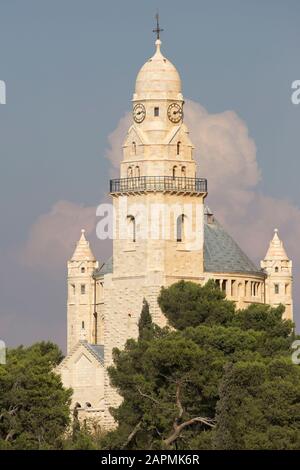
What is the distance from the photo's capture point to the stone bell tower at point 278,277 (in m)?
180

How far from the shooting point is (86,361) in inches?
6777

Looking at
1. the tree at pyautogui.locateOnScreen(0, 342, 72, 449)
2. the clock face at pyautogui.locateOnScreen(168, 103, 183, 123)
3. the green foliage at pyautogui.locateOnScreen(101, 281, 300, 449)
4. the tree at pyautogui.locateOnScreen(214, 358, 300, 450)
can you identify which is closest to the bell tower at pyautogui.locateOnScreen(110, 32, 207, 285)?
the clock face at pyautogui.locateOnScreen(168, 103, 183, 123)

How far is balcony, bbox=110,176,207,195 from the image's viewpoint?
165 m

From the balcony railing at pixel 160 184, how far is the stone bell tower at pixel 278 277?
14.2 meters

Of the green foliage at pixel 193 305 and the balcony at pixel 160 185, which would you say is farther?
the balcony at pixel 160 185

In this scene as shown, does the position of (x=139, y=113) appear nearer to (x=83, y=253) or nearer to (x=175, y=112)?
(x=175, y=112)

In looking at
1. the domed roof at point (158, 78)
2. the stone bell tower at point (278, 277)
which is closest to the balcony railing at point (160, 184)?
the domed roof at point (158, 78)

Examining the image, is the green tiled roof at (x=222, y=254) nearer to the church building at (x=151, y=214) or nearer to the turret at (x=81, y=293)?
the church building at (x=151, y=214)

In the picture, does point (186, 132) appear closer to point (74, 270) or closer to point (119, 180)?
point (119, 180)

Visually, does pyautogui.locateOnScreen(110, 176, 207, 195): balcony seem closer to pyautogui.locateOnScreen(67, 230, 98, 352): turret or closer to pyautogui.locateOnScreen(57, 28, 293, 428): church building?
pyautogui.locateOnScreen(57, 28, 293, 428): church building

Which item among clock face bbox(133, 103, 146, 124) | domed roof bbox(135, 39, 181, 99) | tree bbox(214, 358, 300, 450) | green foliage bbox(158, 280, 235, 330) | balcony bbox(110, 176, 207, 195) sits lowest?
tree bbox(214, 358, 300, 450)

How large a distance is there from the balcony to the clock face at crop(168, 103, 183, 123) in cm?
296

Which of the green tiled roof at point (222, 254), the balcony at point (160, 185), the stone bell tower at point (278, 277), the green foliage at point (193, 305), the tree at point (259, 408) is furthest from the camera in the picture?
the stone bell tower at point (278, 277)

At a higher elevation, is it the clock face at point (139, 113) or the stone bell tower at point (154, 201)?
the clock face at point (139, 113)
